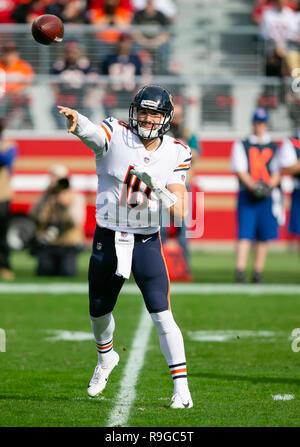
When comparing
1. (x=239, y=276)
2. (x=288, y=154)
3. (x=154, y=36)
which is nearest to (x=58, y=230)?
(x=239, y=276)

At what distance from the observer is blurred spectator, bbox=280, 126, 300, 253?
34.1 feet

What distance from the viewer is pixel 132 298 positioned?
9570 millimetres

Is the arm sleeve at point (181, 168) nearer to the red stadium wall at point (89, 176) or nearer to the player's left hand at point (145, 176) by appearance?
the player's left hand at point (145, 176)

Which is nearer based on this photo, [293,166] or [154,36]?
[293,166]

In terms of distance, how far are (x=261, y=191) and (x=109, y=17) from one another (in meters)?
7.63

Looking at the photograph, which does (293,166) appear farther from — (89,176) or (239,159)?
(89,176)

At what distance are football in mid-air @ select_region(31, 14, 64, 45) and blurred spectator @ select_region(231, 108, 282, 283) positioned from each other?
538 cm

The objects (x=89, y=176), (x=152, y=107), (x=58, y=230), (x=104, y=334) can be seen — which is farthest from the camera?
(x=89, y=176)

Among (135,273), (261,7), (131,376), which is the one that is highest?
(261,7)

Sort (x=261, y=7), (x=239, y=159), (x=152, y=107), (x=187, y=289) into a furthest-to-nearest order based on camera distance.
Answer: (x=261, y=7)
(x=239, y=159)
(x=187, y=289)
(x=152, y=107)

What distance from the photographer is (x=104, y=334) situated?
205 inches

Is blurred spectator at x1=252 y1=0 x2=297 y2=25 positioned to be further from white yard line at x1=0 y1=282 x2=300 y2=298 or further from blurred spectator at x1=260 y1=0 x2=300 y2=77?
white yard line at x1=0 y1=282 x2=300 y2=298

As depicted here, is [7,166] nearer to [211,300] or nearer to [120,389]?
[211,300]

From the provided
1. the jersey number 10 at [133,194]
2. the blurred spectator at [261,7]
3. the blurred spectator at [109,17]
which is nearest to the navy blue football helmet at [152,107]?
the jersey number 10 at [133,194]
